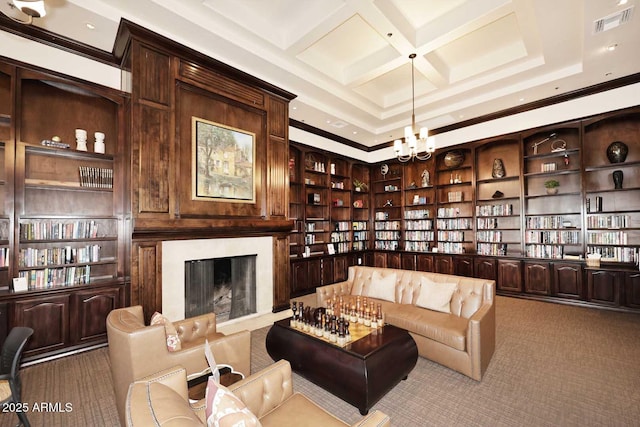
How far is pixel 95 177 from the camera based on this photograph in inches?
154

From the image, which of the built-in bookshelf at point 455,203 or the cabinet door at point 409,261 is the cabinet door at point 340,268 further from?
the built-in bookshelf at point 455,203

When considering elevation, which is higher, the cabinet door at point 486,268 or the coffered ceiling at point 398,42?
the coffered ceiling at point 398,42

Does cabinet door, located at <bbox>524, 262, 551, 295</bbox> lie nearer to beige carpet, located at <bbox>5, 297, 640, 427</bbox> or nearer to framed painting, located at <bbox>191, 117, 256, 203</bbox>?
beige carpet, located at <bbox>5, 297, 640, 427</bbox>

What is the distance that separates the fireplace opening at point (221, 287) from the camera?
4279mm

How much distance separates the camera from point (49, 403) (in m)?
2.54

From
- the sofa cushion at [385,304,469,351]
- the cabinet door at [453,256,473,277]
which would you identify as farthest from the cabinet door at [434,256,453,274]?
the sofa cushion at [385,304,469,351]

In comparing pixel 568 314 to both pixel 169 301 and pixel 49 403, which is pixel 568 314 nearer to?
pixel 169 301

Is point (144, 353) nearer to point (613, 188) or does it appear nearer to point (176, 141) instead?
point (176, 141)

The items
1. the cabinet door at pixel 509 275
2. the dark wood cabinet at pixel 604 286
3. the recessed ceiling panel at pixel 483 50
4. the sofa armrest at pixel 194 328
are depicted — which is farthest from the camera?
the cabinet door at pixel 509 275

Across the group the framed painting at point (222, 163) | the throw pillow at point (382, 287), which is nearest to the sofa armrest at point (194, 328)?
the framed painting at point (222, 163)

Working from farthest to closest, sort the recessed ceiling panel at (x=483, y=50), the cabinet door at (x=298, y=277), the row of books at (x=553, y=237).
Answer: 1. the cabinet door at (x=298, y=277)
2. the row of books at (x=553, y=237)
3. the recessed ceiling panel at (x=483, y=50)

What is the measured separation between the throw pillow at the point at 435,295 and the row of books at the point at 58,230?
4.44 meters

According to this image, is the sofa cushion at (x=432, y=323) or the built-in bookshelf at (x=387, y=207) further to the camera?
the built-in bookshelf at (x=387, y=207)

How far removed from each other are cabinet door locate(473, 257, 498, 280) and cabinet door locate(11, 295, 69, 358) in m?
7.17
